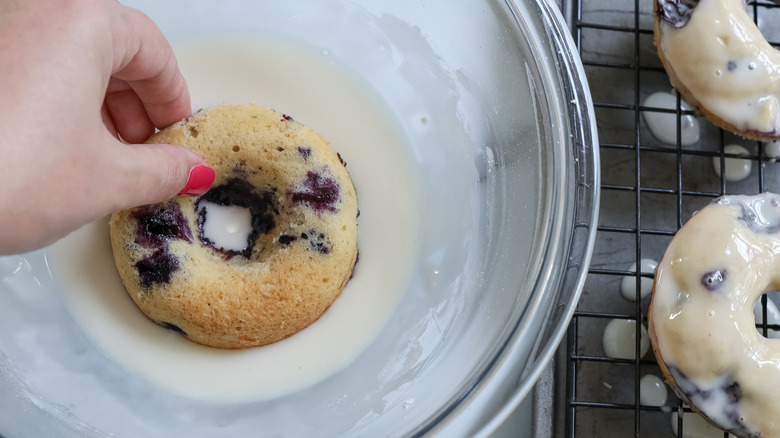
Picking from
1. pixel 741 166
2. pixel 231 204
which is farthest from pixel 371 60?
pixel 741 166

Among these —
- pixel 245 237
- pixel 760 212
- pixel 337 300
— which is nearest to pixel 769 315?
pixel 760 212

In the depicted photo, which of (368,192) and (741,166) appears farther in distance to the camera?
(741,166)

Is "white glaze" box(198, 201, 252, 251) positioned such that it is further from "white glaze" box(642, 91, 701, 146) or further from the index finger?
"white glaze" box(642, 91, 701, 146)

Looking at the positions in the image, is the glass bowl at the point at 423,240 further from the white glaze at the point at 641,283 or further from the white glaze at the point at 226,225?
the white glaze at the point at 641,283

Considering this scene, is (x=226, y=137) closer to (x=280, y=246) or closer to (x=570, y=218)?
(x=280, y=246)

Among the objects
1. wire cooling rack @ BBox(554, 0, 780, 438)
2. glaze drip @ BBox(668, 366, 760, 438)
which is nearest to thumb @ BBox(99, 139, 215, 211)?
wire cooling rack @ BBox(554, 0, 780, 438)

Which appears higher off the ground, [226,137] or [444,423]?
[226,137]

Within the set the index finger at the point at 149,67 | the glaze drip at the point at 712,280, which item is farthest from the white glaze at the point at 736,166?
the index finger at the point at 149,67
